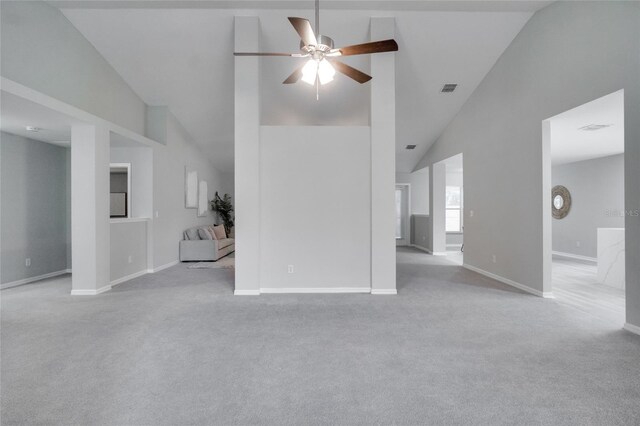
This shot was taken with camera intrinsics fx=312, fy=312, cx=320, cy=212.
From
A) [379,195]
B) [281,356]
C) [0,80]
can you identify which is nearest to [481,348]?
[281,356]

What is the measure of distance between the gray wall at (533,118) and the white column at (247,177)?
12.5 feet

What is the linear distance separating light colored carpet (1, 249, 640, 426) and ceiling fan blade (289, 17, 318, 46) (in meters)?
2.62

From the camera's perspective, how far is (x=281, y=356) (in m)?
2.48

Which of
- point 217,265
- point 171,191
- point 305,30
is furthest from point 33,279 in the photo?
point 305,30

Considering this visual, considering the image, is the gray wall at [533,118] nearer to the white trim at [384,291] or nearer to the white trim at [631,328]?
the white trim at [631,328]

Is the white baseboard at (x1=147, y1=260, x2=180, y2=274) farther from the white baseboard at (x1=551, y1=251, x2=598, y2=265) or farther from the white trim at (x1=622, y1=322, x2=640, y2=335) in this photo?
the white baseboard at (x1=551, y1=251, x2=598, y2=265)

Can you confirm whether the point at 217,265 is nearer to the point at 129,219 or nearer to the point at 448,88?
the point at 129,219

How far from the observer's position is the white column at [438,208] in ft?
27.2

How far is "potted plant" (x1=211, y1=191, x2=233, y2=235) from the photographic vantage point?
9516 mm

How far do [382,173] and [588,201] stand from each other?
613cm

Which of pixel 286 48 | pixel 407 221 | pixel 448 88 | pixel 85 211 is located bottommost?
pixel 407 221

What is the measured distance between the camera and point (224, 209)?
9789 mm

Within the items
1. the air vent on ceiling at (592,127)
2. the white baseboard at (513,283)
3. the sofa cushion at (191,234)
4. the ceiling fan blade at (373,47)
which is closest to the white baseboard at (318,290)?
the white baseboard at (513,283)

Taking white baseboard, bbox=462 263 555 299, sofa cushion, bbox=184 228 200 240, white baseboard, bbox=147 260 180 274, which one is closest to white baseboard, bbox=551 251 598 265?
white baseboard, bbox=462 263 555 299
